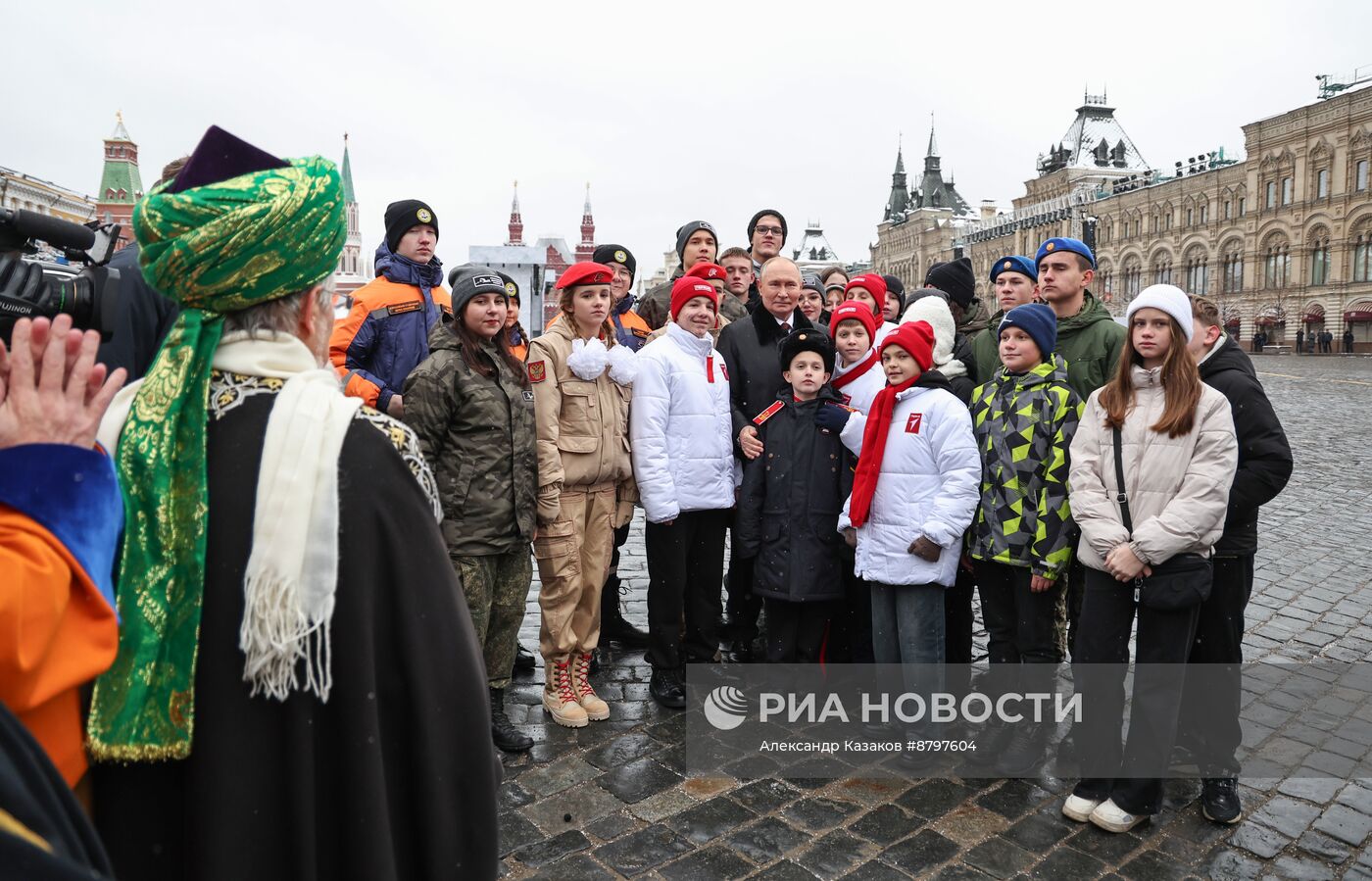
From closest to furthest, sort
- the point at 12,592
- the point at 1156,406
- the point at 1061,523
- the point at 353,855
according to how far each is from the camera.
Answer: the point at 12,592, the point at 353,855, the point at 1156,406, the point at 1061,523

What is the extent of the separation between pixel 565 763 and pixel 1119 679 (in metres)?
2.41

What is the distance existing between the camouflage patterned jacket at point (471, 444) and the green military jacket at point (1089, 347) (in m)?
2.69

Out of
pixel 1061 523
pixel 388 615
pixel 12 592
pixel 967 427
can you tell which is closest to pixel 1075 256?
pixel 967 427

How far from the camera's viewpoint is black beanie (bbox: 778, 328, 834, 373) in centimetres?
495

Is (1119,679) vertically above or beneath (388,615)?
beneath

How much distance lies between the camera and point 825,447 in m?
4.91

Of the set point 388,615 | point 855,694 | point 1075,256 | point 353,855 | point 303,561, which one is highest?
point 1075,256

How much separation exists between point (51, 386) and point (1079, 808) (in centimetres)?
372

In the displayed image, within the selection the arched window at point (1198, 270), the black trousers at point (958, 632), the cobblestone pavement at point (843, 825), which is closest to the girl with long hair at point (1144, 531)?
the cobblestone pavement at point (843, 825)

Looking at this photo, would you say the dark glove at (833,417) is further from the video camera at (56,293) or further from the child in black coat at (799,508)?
the video camera at (56,293)

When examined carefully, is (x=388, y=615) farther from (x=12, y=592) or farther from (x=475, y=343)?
(x=475, y=343)

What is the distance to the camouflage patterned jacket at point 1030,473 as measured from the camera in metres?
4.05

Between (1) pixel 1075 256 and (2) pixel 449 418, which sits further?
(1) pixel 1075 256

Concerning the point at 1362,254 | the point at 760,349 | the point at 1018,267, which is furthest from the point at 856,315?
the point at 1362,254
